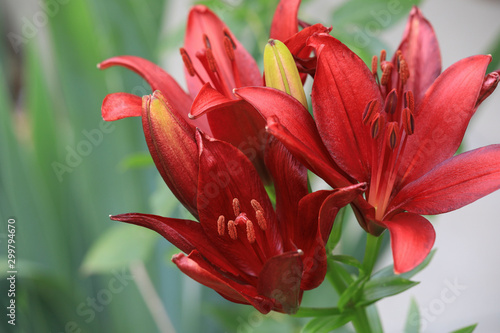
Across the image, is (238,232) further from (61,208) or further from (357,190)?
(61,208)

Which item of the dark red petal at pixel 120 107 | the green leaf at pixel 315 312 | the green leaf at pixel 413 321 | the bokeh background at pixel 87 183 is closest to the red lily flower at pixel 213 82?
the dark red petal at pixel 120 107

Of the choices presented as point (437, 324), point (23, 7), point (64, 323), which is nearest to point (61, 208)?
point (64, 323)

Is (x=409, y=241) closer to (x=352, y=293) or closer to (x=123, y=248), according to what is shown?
(x=352, y=293)

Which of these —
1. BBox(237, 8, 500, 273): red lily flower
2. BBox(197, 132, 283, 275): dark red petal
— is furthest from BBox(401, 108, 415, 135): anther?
BBox(197, 132, 283, 275): dark red petal

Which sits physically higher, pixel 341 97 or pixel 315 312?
pixel 341 97

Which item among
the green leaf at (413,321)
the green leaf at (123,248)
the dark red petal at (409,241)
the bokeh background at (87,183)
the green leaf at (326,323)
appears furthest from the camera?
the bokeh background at (87,183)

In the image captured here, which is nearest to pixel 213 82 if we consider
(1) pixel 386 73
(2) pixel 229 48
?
(2) pixel 229 48

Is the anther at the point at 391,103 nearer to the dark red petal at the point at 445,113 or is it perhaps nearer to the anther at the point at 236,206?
the dark red petal at the point at 445,113
